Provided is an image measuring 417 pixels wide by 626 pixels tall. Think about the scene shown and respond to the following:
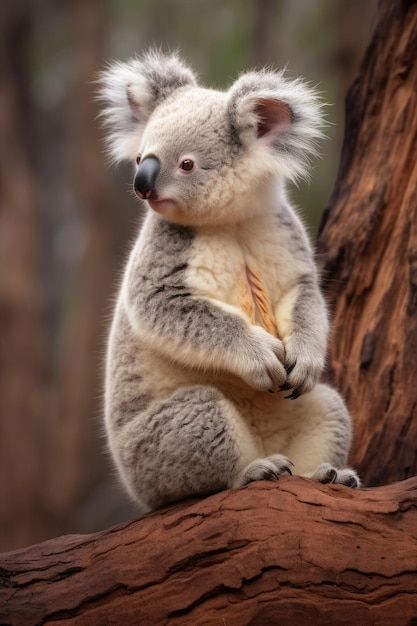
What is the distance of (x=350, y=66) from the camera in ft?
32.2

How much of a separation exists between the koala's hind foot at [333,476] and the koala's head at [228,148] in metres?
1.14

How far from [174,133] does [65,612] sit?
2.02m

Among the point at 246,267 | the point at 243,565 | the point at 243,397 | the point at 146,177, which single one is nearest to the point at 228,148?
the point at 146,177

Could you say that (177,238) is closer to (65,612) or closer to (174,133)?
(174,133)

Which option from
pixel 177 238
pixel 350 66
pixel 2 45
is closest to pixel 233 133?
pixel 177 238

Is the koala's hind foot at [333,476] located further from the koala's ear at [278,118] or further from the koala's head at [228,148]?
the koala's ear at [278,118]

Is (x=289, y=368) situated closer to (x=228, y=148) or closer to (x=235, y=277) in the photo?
(x=235, y=277)

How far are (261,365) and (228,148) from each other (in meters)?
0.95

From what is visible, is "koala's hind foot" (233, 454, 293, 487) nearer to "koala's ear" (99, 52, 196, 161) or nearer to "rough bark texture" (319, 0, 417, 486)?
"rough bark texture" (319, 0, 417, 486)

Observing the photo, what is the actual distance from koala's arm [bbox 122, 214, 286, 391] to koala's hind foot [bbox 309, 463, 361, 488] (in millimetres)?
399

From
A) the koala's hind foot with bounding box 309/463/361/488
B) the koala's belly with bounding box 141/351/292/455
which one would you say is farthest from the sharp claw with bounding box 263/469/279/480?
the koala's belly with bounding box 141/351/292/455

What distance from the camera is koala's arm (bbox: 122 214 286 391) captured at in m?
3.86

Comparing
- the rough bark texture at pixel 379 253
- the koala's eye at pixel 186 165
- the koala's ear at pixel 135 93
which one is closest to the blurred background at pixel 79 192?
the rough bark texture at pixel 379 253

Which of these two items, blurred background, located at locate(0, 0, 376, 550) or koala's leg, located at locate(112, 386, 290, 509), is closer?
koala's leg, located at locate(112, 386, 290, 509)
